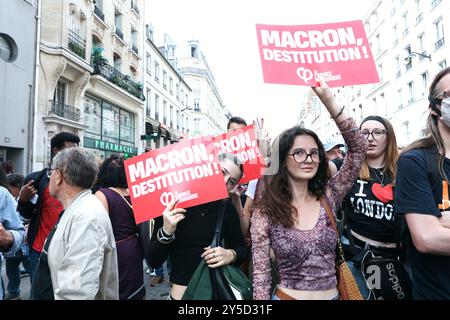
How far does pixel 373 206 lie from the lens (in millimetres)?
2365

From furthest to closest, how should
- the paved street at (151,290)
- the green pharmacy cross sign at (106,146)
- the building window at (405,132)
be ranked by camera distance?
1. the building window at (405,132)
2. the green pharmacy cross sign at (106,146)
3. the paved street at (151,290)

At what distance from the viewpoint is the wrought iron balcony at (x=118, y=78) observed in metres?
16.4

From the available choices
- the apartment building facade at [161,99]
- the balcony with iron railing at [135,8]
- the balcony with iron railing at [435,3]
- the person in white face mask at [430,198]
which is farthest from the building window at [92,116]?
the balcony with iron railing at [435,3]

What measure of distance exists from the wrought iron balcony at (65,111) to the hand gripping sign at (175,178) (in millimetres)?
12586

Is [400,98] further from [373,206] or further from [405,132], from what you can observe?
[373,206]

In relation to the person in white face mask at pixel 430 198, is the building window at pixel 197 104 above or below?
above

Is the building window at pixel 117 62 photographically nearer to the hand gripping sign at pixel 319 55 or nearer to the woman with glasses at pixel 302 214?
the hand gripping sign at pixel 319 55

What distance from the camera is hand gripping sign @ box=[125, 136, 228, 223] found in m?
2.08

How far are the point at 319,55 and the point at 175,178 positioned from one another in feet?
4.54

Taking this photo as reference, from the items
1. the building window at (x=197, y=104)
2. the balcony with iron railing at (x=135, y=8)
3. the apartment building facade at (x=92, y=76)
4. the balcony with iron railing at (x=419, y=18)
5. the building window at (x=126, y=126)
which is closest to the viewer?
the apartment building facade at (x=92, y=76)

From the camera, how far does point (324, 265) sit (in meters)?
1.80

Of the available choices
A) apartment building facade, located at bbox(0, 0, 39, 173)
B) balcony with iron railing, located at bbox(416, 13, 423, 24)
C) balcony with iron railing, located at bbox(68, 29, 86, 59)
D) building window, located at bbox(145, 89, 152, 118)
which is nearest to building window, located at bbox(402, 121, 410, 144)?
balcony with iron railing, located at bbox(416, 13, 423, 24)
